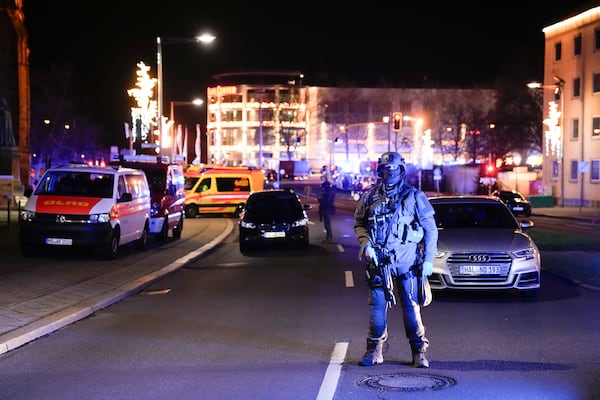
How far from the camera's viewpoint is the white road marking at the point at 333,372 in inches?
250

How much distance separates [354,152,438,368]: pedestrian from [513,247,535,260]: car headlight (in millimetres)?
4608

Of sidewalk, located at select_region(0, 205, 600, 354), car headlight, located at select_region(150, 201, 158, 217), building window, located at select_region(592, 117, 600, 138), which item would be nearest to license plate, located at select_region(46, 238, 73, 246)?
sidewalk, located at select_region(0, 205, 600, 354)

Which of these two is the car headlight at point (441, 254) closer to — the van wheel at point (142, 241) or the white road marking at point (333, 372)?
the white road marking at point (333, 372)

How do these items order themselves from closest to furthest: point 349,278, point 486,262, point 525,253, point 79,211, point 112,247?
point 486,262, point 525,253, point 349,278, point 79,211, point 112,247

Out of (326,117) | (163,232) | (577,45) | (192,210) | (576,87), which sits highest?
(577,45)

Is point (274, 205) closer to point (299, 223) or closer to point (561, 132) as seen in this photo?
point (299, 223)

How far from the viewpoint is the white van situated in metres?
16.8

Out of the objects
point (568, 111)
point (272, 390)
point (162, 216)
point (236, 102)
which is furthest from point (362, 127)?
point (272, 390)

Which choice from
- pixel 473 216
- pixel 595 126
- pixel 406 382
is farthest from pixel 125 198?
pixel 595 126

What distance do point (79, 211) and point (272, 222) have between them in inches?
202

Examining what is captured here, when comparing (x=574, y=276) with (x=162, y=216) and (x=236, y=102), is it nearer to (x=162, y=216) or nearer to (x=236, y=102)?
(x=162, y=216)

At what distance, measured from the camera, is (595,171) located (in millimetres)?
50906

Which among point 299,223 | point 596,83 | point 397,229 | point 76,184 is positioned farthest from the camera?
point 596,83

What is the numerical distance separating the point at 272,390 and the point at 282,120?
112 metres
